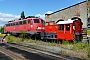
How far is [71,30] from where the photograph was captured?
21.8 m

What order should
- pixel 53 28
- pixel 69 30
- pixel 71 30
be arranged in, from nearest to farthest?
pixel 71 30, pixel 69 30, pixel 53 28

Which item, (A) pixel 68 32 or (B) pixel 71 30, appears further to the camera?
(A) pixel 68 32

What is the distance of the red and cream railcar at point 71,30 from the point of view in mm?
21719

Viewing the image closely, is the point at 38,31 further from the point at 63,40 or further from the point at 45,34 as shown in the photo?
the point at 63,40

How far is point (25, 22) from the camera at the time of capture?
103ft

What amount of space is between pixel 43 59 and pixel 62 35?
449 inches

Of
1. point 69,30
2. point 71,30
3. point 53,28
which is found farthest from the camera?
point 53,28

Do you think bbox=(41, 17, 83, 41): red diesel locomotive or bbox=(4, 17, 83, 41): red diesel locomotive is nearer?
bbox=(41, 17, 83, 41): red diesel locomotive

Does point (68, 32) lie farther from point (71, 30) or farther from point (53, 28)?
point (53, 28)

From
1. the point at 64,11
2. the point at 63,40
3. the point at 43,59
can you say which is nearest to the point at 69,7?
the point at 64,11

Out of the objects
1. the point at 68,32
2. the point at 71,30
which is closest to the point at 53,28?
the point at 68,32

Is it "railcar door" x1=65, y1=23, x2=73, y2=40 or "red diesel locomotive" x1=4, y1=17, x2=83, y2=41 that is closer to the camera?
"railcar door" x1=65, y1=23, x2=73, y2=40

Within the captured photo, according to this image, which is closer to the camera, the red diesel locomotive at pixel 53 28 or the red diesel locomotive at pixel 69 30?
the red diesel locomotive at pixel 69 30

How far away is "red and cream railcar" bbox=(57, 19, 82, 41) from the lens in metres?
21.7
